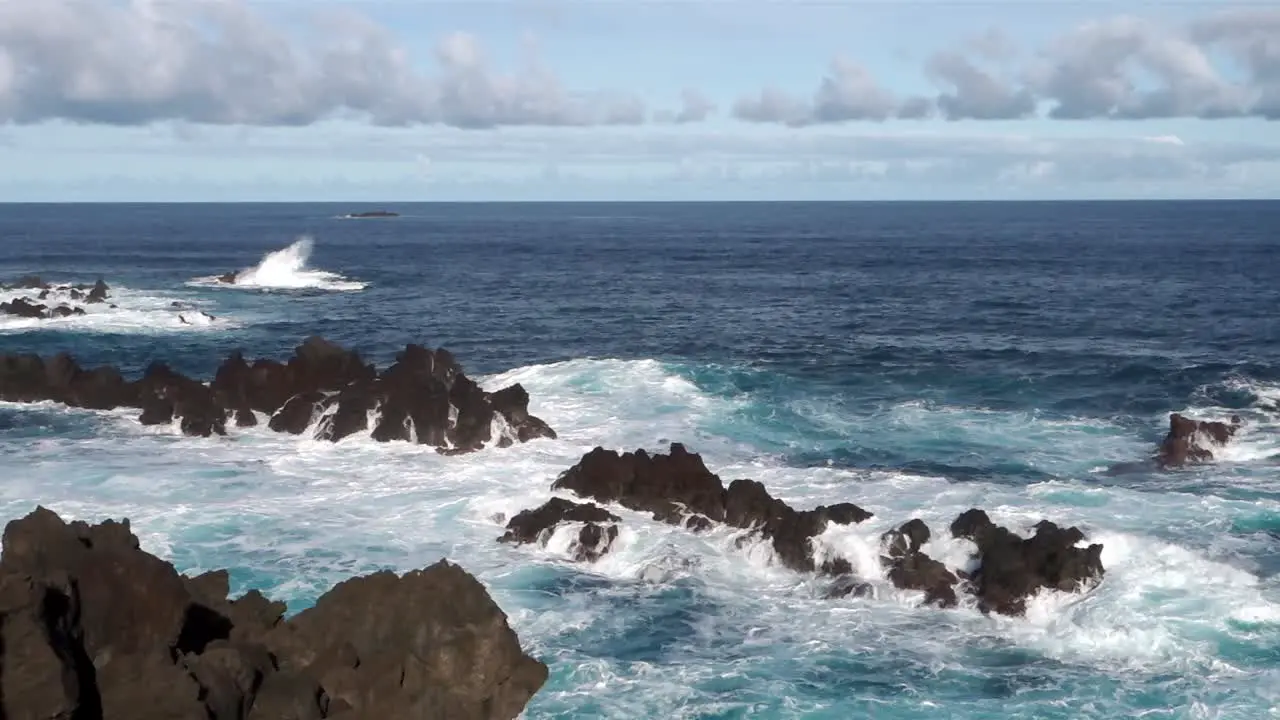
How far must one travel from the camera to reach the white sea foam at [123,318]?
6644cm

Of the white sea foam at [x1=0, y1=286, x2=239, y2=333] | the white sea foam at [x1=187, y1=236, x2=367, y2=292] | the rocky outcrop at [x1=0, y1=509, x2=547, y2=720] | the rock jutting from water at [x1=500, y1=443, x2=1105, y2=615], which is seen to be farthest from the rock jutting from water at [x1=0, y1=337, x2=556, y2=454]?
the white sea foam at [x1=187, y1=236, x2=367, y2=292]

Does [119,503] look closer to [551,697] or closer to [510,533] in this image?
[510,533]

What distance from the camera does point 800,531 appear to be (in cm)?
2927

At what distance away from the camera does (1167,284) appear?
91812mm

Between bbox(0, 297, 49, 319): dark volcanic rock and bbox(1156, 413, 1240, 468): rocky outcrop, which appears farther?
bbox(0, 297, 49, 319): dark volcanic rock

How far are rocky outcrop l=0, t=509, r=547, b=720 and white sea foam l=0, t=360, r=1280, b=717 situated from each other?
9.00 feet

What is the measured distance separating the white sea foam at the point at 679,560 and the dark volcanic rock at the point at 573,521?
39 centimetres

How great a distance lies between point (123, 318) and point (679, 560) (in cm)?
5151

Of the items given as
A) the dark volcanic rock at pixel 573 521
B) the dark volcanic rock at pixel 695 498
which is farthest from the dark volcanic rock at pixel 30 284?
the dark volcanic rock at pixel 573 521

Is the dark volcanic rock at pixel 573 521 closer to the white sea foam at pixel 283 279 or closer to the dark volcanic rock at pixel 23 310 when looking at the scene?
the dark volcanic rock at pixel 23 310

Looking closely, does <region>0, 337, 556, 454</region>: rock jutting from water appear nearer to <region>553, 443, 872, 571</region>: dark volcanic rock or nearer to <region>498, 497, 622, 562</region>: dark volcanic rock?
<region>553, 443, 872, 571</region>: dark volcanic rock

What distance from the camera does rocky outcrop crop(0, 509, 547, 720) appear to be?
15398 mm

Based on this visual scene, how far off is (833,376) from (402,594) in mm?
36402

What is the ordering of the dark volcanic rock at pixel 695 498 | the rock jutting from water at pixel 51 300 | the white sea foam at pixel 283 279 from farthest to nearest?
the white sea foam at pixel 283 279 → the rock jutting from water at pixel 51 300 → the dark volcanic rock at pixel 695 498
